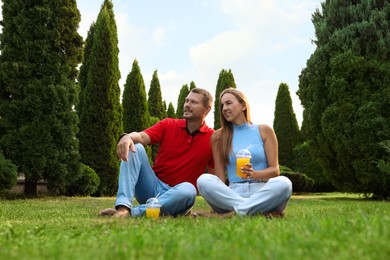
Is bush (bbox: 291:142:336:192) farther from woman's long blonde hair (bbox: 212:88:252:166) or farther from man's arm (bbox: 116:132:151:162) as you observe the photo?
man's arm (bbox: 116:132:151:162)

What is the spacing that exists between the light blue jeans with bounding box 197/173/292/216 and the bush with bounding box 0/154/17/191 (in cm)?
809

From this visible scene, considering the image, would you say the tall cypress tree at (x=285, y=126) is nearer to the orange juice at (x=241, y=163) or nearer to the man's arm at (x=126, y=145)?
the man's arm at (x=126, y=145)

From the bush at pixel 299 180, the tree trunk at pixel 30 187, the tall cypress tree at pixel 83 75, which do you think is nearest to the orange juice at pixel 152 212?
the tree trunk at pixel 30 187

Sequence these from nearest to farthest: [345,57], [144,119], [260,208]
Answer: [260,208]
[345,57]
[144,119]

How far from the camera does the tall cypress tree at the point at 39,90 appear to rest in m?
12.5

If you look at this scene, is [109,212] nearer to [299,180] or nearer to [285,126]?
[299,180]

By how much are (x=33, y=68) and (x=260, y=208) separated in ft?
33.0

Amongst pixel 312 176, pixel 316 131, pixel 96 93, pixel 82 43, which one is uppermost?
pixel 82 43

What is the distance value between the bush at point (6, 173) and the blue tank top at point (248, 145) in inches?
316

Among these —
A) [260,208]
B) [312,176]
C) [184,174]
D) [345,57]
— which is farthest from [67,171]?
[312,176]

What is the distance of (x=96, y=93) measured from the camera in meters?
16.4

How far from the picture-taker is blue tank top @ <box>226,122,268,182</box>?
4711mm

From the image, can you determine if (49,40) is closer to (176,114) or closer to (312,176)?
(312,176)

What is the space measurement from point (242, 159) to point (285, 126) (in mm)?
21252
